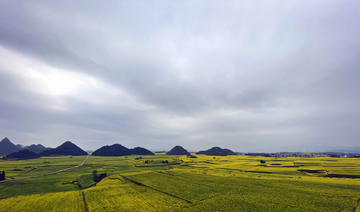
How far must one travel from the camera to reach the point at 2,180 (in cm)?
5241

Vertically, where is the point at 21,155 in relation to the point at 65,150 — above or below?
below

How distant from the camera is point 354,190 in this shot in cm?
3503

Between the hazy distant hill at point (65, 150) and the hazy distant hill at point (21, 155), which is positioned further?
the hazy distant hill at point (65, 150)

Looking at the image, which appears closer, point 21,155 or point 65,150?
point 21,155

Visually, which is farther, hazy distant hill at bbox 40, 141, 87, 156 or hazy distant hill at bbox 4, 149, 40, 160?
hazy distant hill at bbox 40, 141, 87, 156

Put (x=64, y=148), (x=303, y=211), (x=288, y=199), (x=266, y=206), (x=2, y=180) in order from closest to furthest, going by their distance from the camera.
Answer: (x=303, y=211), (x=266, y=206), (x=288, y=199), (x=2, y=180), (x=64, y=148)

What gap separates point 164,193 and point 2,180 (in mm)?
60131

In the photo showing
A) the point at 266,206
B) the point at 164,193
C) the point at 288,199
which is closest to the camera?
the point at 266,206

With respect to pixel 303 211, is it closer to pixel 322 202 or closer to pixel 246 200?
pixel 322 202

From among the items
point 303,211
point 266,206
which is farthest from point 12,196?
point 303,211

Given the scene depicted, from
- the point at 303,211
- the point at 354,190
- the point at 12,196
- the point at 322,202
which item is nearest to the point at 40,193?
the point at 12,196

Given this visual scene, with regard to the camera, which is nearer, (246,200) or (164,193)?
(246,200)

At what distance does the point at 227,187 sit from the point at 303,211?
17.6m

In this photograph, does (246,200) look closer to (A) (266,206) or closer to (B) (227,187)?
(A) (266,206)
